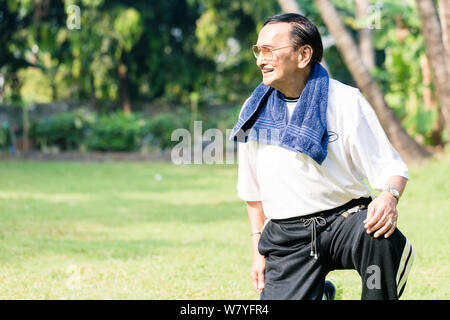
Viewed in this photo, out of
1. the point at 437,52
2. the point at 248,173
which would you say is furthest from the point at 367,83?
the point at 248,173

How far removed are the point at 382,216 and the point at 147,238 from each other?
5015 millimetres

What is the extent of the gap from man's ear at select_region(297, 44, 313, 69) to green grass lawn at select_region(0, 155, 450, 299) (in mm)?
2490

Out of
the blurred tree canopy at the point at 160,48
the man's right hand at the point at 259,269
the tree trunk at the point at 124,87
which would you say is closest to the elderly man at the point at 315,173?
the man's right hand at the point at 259,269

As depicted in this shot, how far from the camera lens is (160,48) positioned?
23391 mm

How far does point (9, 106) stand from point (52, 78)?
5.83 meters

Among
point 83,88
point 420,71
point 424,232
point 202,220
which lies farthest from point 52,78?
point 424,232

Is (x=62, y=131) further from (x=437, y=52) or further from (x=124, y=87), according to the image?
(x=437, y=52)

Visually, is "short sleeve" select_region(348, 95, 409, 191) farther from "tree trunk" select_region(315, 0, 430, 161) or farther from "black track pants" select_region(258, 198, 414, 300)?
"tree trunk" select_region(315, 0, 430, 161)

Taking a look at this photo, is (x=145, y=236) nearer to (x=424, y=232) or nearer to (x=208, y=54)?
(x=424, y=232)

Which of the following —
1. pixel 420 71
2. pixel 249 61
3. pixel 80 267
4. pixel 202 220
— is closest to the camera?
pixel 80 267

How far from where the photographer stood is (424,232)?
7977mm

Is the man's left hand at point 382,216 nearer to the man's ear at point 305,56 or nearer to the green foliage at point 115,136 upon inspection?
the man's ear at point 305,56

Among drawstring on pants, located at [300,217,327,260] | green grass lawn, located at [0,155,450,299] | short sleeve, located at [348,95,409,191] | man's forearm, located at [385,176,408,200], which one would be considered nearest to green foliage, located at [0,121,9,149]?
green grass lawn, located at [0,155,450,299]

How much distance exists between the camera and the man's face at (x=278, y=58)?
3246mm
